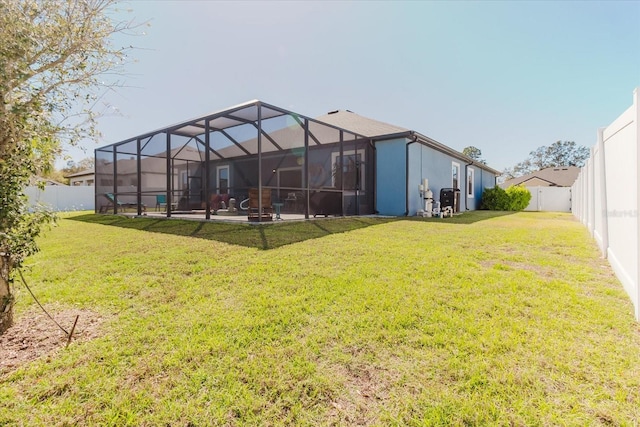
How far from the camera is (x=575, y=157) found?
46.8 meters

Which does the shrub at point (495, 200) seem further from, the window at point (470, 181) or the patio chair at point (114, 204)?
the patio chair at point (114, 204)

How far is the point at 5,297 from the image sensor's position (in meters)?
2.06

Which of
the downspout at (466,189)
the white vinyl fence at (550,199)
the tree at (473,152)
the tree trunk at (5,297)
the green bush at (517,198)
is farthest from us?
the tree at (473,152)

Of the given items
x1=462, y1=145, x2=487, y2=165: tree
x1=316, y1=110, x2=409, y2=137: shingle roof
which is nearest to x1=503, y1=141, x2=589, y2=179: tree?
x1=462, y1=145, x2=487, y2=165: tree

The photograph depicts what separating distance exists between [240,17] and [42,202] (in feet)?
21.4

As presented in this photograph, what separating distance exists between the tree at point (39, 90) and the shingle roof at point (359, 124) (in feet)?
30.1

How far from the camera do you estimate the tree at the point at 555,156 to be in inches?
1834

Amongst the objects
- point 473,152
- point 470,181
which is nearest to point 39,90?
point 470,181

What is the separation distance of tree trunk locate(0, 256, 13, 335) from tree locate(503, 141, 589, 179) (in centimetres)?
5645

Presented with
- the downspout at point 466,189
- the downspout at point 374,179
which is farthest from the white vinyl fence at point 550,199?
the downspout at point 374,179

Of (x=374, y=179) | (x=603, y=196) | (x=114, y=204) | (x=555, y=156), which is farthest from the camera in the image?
(x=555, y=156)

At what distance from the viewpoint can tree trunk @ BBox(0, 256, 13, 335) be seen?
1987 millimetres

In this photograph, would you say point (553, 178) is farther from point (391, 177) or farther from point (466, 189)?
point (391, 177)

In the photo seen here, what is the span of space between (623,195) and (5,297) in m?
5.36
